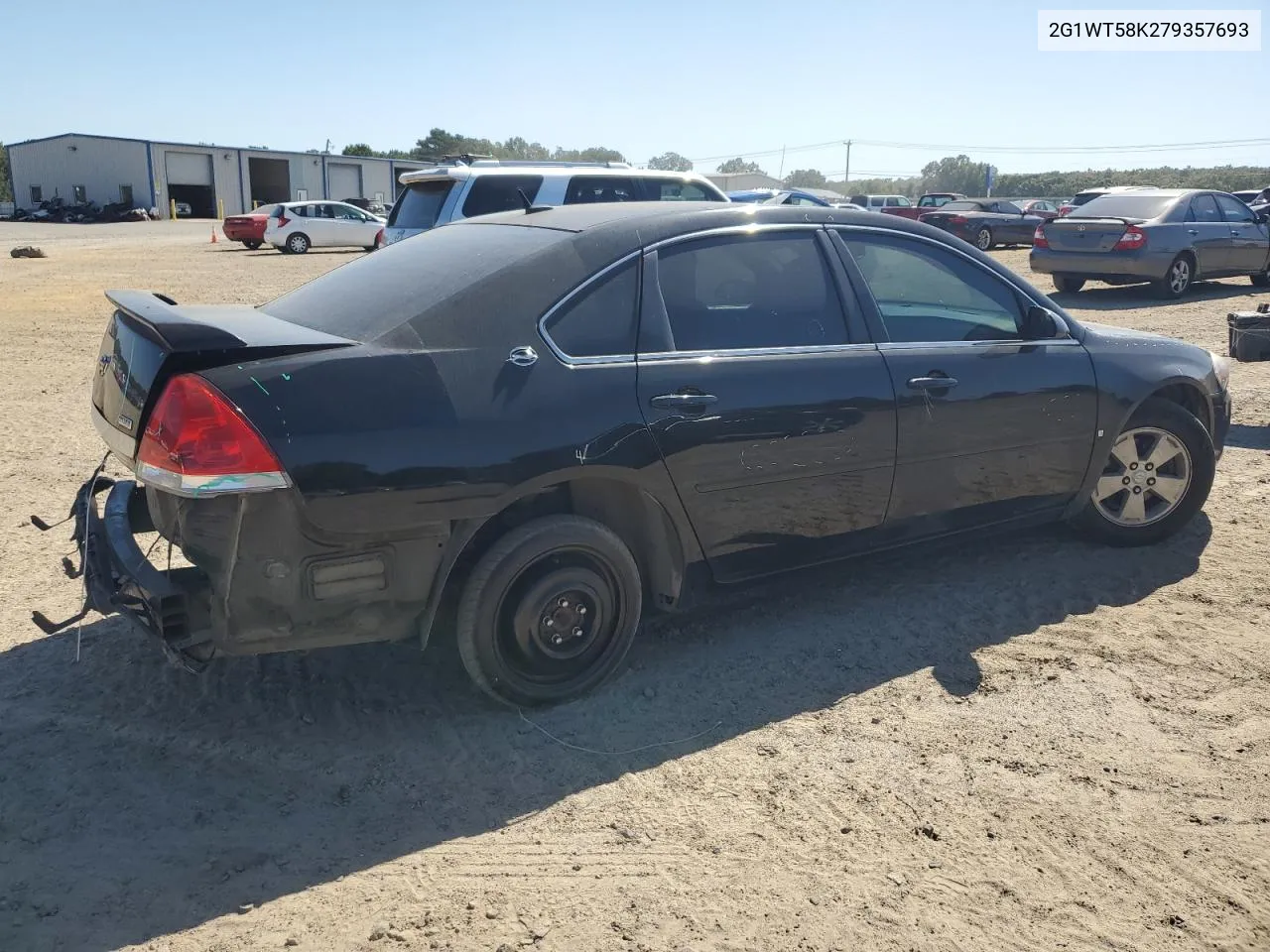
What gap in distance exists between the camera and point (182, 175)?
60781 mm

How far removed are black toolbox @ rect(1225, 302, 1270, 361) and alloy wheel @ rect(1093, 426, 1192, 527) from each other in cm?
288

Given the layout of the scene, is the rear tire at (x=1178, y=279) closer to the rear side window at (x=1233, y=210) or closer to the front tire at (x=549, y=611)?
the rear side window at (x=1233, y=210)

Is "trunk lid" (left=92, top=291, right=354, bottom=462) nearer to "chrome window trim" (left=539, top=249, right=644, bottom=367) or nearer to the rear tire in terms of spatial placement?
"chrome window trim" (left=539, top=249, right=644, bottom=367)

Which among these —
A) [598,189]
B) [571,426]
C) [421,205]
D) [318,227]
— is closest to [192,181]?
[318,227]

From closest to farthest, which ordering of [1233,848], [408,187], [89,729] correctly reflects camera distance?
[1233,848] < [89,729] < [408,187]

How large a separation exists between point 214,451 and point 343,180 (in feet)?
223

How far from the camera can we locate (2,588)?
464 centimetres

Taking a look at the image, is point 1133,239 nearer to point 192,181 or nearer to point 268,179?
point 192,181

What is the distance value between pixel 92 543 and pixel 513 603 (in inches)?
55.8

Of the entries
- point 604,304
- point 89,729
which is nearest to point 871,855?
→ point 604,304

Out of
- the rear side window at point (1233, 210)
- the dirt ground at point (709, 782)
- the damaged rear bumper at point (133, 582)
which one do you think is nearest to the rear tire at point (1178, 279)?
the rear side window at point (1233, 210)

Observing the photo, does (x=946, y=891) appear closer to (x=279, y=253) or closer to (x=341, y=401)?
(x=341, y=401)

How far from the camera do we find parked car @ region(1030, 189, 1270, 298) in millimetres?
14742

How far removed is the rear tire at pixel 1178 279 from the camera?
15.1 meters
